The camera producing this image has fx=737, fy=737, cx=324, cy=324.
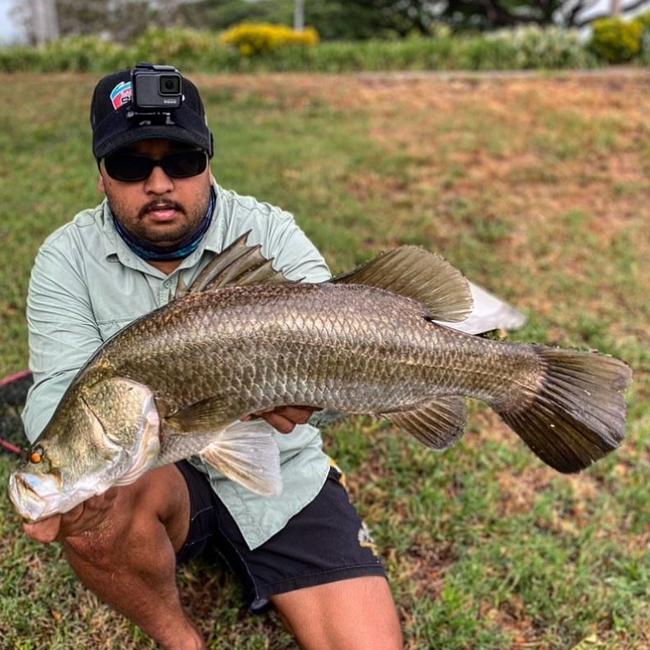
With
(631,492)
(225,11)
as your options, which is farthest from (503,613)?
(225,11)

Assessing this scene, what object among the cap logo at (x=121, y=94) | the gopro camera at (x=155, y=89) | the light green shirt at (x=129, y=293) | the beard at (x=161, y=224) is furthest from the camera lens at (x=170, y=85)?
the light green shirt at (x=129, y=293)

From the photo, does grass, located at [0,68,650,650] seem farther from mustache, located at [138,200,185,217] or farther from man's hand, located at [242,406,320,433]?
mustache, located at [138,200,185,217]

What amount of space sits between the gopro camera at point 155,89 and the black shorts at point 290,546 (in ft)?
4.18

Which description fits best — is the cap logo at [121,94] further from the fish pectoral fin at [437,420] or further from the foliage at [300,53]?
the foliage at [300,53]

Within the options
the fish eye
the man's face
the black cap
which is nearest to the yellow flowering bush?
the black cap

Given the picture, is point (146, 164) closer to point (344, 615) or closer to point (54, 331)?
point (54, 331)

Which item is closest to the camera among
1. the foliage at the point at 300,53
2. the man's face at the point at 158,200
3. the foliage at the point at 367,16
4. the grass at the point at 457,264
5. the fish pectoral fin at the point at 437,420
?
the fish pectoral fin at the point at 437,420

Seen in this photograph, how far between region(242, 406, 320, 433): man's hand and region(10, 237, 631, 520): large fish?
5cm

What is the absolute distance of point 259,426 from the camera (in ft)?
7.16

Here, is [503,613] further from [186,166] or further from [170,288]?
[186,166]

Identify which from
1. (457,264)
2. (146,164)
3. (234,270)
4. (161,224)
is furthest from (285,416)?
(457,264)

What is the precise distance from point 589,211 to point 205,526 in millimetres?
5674

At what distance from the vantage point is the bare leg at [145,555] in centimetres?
225

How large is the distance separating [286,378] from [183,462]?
94 cm
